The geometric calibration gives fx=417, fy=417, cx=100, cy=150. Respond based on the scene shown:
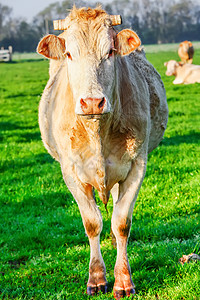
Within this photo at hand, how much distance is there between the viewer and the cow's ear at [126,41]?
3.50 metres

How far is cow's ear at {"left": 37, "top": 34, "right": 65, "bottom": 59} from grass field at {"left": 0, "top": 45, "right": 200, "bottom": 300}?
2084 millimetres

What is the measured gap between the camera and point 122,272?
12.2ft

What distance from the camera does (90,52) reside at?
10.6 feet

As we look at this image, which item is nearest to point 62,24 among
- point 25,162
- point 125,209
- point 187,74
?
point 125,209

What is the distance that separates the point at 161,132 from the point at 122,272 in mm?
2230

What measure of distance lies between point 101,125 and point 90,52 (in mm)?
597

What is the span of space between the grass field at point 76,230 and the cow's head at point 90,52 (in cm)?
170

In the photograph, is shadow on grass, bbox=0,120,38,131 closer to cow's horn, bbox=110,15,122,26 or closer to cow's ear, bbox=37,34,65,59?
cow's ear, bbox=37,34,65,59

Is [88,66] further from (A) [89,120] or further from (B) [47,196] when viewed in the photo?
(B) [47,196]

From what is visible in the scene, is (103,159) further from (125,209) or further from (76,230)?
(76,230)

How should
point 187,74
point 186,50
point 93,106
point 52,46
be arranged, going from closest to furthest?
point 93,106 → point 52,46 → point 187,74 → point 186,50

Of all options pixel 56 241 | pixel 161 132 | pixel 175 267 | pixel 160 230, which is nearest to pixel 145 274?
pixel 175 267

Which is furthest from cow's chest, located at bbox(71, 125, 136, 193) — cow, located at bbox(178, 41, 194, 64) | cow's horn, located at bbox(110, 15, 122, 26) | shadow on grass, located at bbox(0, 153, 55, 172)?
cow, located at bbox(178, 41, 194, 64)

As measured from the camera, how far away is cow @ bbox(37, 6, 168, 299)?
10.8ft
